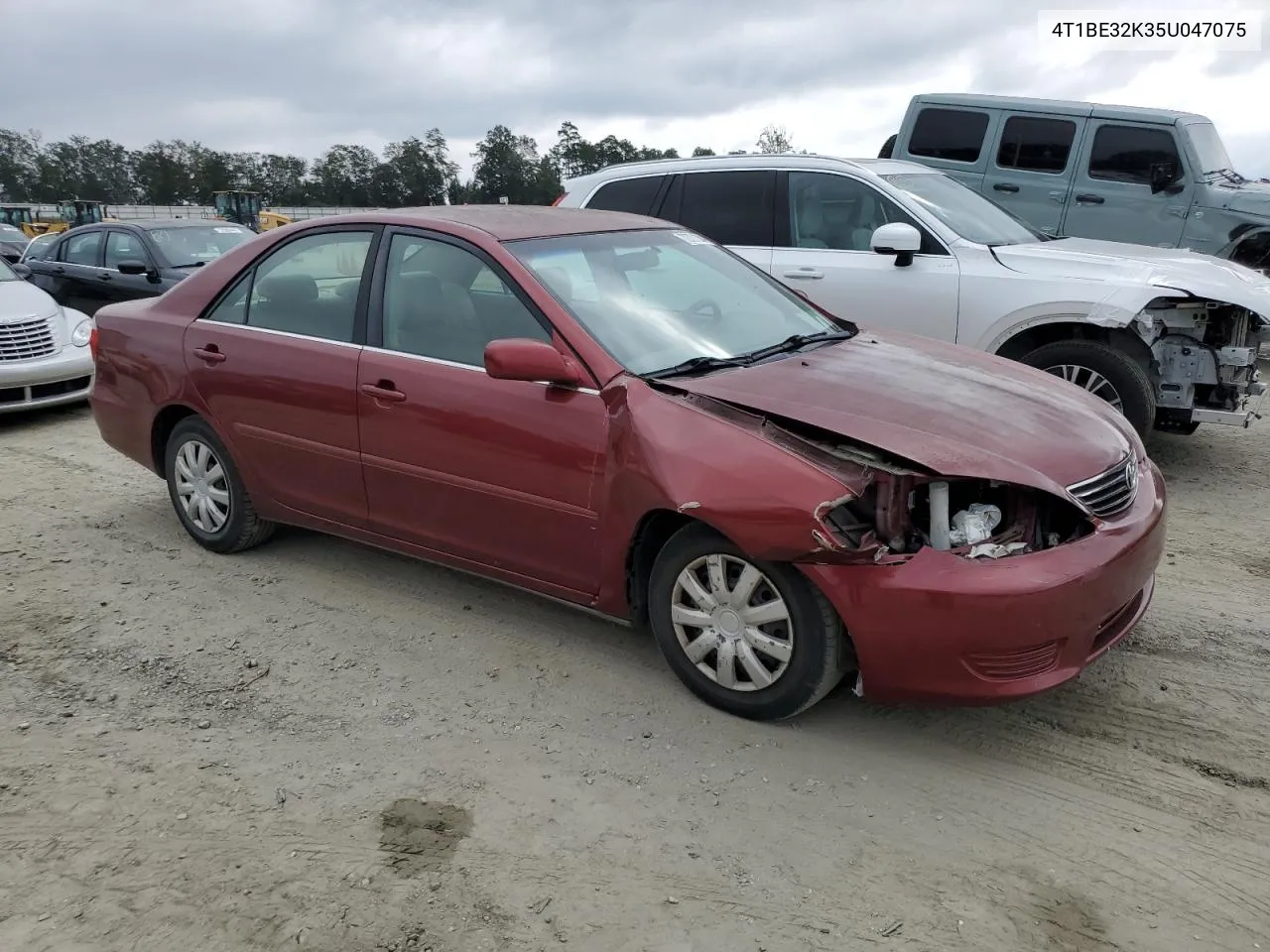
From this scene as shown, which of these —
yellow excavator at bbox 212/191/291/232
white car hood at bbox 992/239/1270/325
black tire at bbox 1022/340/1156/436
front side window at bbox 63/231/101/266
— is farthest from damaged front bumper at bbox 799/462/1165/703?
yellow excavator at bbox 212/191/291/232

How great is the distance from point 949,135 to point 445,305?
7237mm

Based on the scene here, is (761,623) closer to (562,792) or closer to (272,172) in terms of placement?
(562,792)

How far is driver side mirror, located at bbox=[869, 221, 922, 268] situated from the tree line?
5784 cm

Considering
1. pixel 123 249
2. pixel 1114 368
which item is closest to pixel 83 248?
pixel 123 249

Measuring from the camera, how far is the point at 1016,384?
3.62m

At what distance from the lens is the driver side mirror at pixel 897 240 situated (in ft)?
19.1

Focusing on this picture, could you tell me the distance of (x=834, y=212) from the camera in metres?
6.49

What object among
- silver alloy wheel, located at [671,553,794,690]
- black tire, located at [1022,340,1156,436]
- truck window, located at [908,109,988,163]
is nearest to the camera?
silver alloy wheel, located at [671,553,794,690]

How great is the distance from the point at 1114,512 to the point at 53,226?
39360 millimetres

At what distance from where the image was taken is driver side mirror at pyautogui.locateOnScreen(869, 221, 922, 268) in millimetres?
5824

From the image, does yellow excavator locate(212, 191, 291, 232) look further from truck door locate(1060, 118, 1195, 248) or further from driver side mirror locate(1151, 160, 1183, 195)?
driver side mirror locate(1151, 160, 1183, 195)

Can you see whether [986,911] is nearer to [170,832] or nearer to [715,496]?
[715,496]

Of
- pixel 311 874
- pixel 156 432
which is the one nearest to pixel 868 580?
pixel 311 874

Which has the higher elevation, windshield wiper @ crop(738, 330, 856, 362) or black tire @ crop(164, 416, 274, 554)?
windshield wiper @ crop(738, 330, 856, 362)
